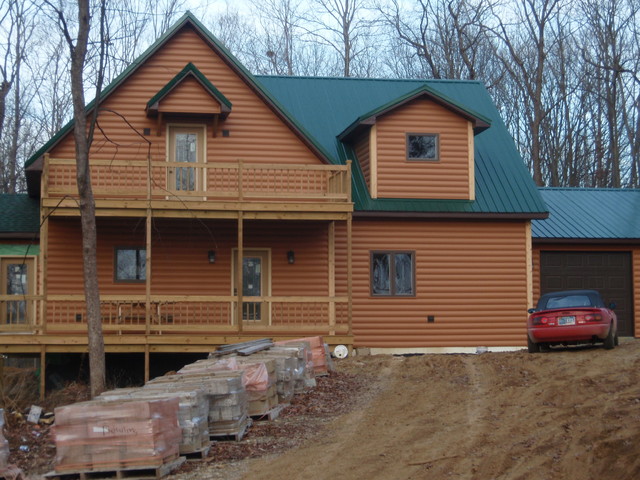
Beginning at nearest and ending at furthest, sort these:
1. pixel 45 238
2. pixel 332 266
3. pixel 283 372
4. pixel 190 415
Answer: pixel 190 415, pixel 283 372, pixel 45 238, pixel 332 266

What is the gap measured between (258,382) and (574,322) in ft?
23.3

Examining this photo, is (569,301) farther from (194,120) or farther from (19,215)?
(19,215)

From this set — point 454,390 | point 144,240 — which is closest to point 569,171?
point 144,240

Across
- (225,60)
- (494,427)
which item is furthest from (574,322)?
(225,60)

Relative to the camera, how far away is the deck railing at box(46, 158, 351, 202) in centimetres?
1850

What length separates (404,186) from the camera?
70.3ft

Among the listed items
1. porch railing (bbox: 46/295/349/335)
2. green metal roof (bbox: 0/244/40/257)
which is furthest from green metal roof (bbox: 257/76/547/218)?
green metal roof (bbox: 0/244/40/257)

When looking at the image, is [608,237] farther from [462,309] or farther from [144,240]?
[144,240]

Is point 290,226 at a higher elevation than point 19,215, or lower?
lower

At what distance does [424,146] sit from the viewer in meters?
21.6

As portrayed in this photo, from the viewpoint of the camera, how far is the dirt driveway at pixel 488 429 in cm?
870

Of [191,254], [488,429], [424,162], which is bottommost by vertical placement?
[488,429]

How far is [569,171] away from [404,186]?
2147 cm

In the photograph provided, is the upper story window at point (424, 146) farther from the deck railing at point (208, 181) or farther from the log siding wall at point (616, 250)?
the log siding wall at point (616, 250)
